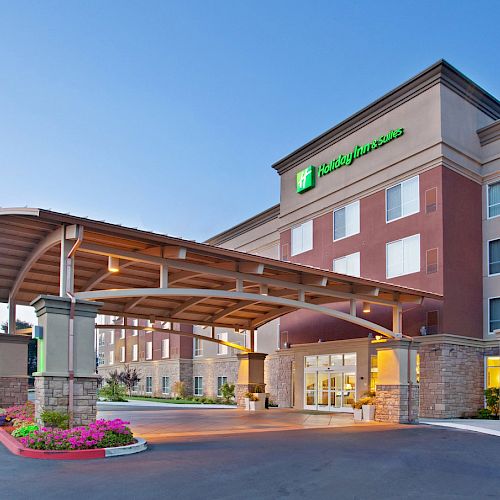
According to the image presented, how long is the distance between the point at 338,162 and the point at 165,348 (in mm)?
25367

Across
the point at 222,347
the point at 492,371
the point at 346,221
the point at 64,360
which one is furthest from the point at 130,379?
the point at 64,360

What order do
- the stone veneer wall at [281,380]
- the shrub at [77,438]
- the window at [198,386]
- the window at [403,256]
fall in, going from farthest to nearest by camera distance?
the window at [198,386]
the stone veneer wall at [281,380]
the window at [403,256]
the shrub at [77,438]

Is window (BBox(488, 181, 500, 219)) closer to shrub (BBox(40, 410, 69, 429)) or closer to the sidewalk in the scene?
the sidewalk

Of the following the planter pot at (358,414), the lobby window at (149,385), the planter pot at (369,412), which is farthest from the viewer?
the lobby window at (149,385)

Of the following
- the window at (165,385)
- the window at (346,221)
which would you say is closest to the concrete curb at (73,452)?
the window at (346,221)

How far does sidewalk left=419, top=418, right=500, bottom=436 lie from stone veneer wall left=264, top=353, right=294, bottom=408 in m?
10.5

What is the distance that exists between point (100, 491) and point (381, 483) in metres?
4.64

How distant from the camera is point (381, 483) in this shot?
1009 cm

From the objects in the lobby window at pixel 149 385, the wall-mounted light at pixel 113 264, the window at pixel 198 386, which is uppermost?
the wall-mounted light at pixel 113 264

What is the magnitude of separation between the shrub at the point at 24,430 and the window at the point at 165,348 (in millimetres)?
35762

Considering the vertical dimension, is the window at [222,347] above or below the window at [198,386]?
above

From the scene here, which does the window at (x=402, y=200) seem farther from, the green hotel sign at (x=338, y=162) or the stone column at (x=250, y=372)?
the stone column at (x=250, y=372)

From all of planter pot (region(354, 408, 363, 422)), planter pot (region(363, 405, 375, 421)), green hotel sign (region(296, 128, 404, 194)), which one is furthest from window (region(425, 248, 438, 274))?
planter pot (region(354, 408, 363, 422))

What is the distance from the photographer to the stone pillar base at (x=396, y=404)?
21.8 m
